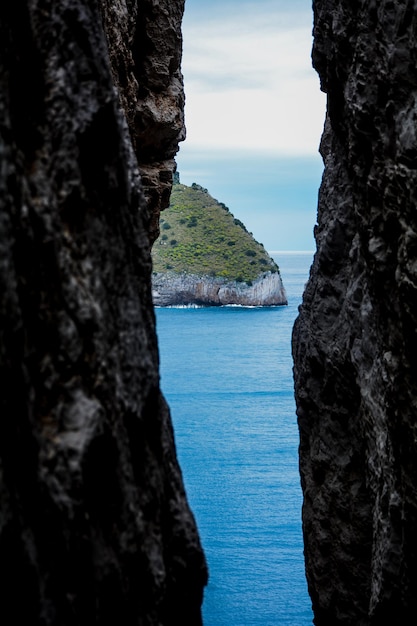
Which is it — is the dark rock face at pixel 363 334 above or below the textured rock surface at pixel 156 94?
below

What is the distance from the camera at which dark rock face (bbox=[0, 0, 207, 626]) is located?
109 inches

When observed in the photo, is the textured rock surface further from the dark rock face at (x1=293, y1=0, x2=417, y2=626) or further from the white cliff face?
the white cliff face

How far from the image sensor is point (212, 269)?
47.3 meters

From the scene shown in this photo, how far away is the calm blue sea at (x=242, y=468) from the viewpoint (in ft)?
37.3

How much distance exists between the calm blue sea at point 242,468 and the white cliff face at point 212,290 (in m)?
13.5

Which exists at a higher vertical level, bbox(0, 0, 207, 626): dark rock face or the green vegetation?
the green vegetation

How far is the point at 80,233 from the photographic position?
325cm

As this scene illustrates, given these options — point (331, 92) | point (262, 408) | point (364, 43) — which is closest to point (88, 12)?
point (364, 43)

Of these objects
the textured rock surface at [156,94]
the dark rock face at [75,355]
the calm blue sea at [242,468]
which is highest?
the textured rock surface at [156,94]

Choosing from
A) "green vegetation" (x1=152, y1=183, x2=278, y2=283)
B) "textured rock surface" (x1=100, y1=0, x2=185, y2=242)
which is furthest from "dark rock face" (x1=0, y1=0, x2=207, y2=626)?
"green vegetation" (x1=152, y1=183, x2=278, y2=283)

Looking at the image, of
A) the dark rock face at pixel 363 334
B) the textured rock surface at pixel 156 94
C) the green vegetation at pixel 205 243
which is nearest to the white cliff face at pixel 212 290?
the green vegetation at pixel 205 243

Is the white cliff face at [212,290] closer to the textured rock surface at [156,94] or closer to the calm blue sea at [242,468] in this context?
the calm blue sea at [242,468]

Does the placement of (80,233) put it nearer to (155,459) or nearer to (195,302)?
(155,459)

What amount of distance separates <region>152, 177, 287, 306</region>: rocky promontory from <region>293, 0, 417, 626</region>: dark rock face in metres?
38.4
